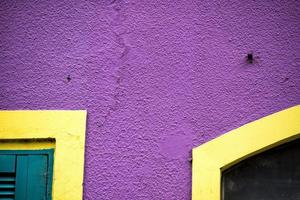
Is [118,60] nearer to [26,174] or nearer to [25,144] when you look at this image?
[25,144]

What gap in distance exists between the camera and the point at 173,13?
8.85ft

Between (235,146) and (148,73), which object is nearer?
(235,146)

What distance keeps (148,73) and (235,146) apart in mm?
672

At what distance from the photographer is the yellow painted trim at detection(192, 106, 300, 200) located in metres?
2.52

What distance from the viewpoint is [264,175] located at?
2621mm

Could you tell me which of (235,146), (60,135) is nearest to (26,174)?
(60,135)


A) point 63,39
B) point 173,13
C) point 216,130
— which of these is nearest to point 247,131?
point 216,130

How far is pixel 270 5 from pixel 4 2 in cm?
163

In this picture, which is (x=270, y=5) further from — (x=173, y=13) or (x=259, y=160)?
(x=259, y=160)

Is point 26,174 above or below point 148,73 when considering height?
below

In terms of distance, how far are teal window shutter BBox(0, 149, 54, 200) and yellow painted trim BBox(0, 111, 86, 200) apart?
0.04 meters

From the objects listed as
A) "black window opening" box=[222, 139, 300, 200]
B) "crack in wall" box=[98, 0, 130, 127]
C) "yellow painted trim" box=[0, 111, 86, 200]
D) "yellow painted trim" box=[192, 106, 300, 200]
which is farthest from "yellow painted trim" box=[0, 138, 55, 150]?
"black window opening" box=[222, 139, 300, 200]

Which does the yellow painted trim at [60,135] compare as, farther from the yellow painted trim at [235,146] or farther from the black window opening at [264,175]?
the black window opening at [264,175]

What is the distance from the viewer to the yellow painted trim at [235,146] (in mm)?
2516
